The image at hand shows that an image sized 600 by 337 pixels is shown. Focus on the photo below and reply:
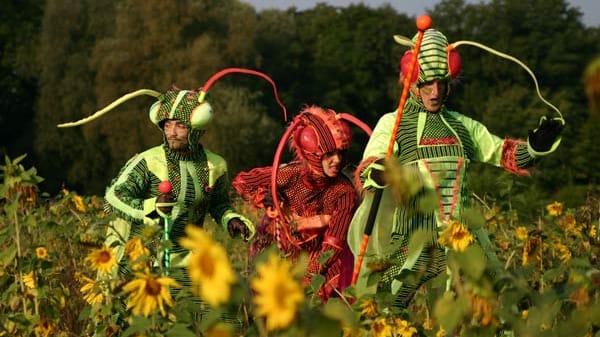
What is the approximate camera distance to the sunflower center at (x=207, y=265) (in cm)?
210

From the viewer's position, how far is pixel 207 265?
6.91 ft

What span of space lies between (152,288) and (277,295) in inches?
32.3

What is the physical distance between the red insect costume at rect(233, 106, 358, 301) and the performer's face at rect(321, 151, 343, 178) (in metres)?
0.02

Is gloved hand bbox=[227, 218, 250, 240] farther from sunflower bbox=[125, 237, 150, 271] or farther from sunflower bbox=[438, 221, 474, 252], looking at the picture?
sunflower bbox=[438, 221, 474, 252]

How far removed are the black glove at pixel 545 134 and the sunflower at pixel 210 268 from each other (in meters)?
3.61

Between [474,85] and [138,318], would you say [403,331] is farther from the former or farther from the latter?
[474,85]

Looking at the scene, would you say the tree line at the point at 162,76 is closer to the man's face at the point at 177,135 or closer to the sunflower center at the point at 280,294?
the man's face at the point at 177,135

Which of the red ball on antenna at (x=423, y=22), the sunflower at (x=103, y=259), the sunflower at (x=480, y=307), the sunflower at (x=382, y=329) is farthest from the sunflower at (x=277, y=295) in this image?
the red ball on antenna at (x=423, y=22)

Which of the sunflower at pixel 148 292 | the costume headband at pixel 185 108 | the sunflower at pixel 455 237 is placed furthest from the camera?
the costume headband at pixel 185 108

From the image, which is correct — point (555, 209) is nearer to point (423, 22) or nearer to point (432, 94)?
point (432, 94)

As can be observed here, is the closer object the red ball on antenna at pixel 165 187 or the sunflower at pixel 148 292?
the sunflower at pixel 148 292

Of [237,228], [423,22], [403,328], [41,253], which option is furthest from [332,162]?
[403,328]

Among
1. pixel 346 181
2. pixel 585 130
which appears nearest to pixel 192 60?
pixel 585 130

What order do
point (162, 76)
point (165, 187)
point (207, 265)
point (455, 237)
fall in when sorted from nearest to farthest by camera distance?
point (207, 265) → point (455, 237) → point (165, 187) → point (162, 76)
